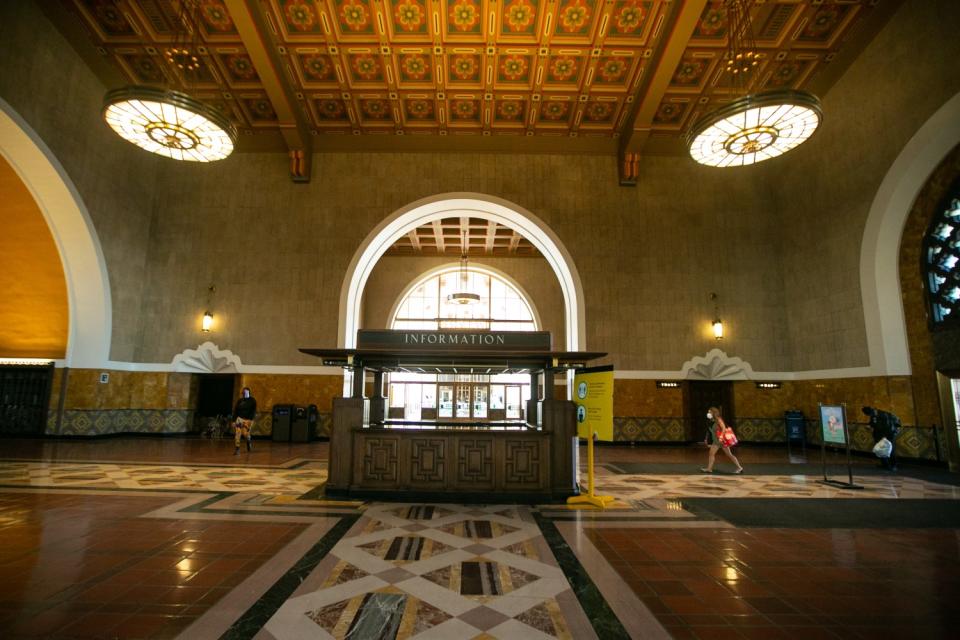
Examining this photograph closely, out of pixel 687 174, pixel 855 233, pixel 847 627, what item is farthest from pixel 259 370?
pixel 855 233

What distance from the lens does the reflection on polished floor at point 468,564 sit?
257cm

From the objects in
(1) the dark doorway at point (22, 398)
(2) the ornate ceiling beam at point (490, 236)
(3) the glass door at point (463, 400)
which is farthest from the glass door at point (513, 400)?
(1) the dark doorway at point (22, 398)

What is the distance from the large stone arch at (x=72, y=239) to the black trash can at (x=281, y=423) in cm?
450

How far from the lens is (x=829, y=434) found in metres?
7.08

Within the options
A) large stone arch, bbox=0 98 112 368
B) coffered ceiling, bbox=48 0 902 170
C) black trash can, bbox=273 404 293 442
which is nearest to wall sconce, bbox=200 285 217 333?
large stone arch, bbox=0 98 112 368

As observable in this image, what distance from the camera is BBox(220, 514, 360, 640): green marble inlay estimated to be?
8.03 ft

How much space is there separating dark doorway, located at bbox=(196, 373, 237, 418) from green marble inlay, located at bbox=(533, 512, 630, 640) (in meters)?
12.1

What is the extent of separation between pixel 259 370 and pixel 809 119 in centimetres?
1361

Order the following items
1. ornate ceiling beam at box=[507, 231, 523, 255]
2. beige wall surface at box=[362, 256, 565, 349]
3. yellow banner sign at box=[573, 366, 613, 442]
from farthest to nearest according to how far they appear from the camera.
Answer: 1. beige wall surface at box=[362, 256, 565, 349]
2. ornate ceiling beam at box=[507, 231, 523, 255]
3. yellow banner sign at box=[573, 366, 613, 442]

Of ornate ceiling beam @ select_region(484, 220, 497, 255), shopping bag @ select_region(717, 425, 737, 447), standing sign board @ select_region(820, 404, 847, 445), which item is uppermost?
ornate ceiling beam @ select_region(484, 220, 497, 255)

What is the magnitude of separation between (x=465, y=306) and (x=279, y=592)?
17.6 m

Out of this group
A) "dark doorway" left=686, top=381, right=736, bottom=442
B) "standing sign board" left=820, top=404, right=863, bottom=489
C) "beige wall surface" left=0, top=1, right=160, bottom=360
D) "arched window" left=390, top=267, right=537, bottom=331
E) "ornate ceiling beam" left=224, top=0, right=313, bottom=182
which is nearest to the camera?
"standing sign board" left=820, top=404, right=863, bottom=489

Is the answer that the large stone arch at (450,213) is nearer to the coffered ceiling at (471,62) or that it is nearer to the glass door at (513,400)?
the coffered ceiling at (471,62)

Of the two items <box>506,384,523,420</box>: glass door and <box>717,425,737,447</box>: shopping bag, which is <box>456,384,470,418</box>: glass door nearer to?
<box>506,384,523,420</box>: glass door
